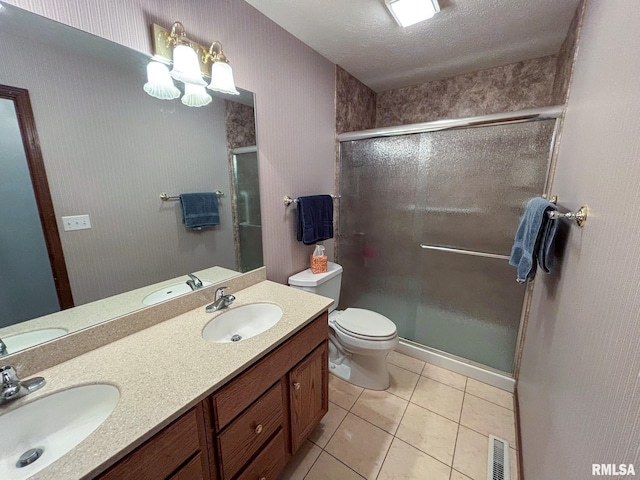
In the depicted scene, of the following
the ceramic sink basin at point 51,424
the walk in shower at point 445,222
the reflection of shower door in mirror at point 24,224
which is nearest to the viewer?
the ceramic sink basin at point 51,424

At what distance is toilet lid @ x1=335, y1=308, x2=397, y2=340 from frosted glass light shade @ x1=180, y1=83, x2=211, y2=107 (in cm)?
150

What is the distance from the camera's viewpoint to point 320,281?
176 cm

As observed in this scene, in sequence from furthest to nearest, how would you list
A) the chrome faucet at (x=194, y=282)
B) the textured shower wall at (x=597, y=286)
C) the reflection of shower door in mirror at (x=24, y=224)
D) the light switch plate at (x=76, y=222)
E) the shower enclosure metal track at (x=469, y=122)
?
the shower enclosure metal track at (x=469, y=122) < the chrome faucet at (x=194, y=282) < the light switch plate at (x=76, y=222) < the reflection of shower door in mirror at (x=24, y=224) < the textured shower wall at (x=597, y=286)

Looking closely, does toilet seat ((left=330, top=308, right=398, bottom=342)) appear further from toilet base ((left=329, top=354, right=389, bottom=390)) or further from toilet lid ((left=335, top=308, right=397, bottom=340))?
toilet base ((left=329, top=354, right=389, bottom=390))

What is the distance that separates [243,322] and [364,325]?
0.82 metres

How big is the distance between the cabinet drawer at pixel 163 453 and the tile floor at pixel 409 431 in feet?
2.58

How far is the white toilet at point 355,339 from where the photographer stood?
1620 mm

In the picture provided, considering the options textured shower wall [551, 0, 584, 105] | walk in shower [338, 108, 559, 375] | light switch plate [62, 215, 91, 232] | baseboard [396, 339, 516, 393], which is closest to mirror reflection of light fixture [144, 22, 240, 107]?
light switch plate [62, 215, 91, 232]

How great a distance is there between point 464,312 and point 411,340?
1.64 feet

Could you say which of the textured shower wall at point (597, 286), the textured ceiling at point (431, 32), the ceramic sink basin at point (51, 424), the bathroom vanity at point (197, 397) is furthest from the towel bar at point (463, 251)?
the ceramic sink basin at point (51, 424)

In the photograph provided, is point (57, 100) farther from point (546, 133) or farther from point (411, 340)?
point (411, 340)

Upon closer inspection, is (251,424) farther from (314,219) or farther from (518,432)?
(518,432)

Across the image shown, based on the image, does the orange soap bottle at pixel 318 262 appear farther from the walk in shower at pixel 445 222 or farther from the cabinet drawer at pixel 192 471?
the cabinet drawer at pixel 192 471

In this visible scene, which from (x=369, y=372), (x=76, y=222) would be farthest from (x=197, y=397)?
(x=369, y=372)
